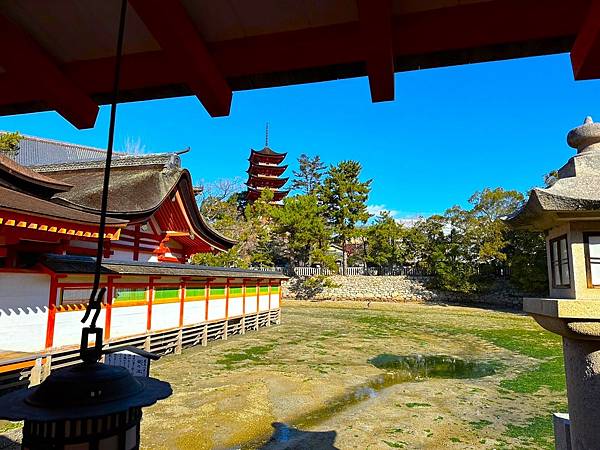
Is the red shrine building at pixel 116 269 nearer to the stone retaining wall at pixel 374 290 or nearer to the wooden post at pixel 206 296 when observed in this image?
the wooden post at pixel 206 296

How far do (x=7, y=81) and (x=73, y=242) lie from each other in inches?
285

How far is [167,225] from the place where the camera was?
12.0 m

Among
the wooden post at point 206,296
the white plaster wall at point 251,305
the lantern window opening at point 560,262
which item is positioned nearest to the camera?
the lantern window opening at point 560,262

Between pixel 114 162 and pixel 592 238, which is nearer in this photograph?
pixel 592 238

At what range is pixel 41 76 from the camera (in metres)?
2.12

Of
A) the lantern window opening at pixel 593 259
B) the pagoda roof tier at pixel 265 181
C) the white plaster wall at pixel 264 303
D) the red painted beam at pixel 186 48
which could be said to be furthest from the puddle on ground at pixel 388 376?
the pagoda roof tier at pixel 265 181

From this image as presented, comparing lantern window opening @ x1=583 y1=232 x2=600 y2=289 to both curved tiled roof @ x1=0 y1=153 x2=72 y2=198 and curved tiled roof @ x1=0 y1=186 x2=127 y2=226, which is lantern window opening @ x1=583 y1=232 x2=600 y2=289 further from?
curved tiled roof @ x1=0 y1=153 x2=72 y2=198

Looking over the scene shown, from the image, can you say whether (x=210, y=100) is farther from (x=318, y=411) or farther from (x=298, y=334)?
(x=298, y=334)

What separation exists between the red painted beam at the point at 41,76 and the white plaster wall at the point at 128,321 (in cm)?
709

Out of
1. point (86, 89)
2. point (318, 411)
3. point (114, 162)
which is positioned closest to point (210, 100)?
point (86, 89)

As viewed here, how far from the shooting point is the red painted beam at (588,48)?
5.00 feet

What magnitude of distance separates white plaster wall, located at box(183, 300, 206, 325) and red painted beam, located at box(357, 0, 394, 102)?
10203 mm

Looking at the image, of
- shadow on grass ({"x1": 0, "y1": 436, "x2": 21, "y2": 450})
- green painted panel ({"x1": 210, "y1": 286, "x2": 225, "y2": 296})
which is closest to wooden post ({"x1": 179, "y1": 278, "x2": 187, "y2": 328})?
green painted panel ({"x1": 210, "y1": 286, "x2": 225, "y2": 296})

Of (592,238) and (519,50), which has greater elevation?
(519,50)
